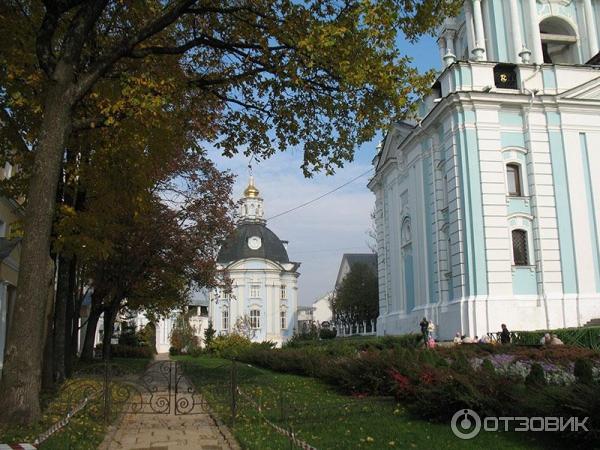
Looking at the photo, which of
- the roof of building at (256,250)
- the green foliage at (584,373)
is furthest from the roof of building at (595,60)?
the roof of building at (256,250)

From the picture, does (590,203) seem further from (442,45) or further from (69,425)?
(69,425)

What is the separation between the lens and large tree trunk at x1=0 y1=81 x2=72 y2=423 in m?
8.38

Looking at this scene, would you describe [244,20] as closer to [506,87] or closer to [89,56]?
[89,56]

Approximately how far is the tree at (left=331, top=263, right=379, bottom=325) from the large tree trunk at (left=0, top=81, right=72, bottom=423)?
5341 cm

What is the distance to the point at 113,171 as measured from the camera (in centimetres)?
1269

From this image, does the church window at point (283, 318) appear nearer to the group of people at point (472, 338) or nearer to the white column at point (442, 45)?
the white column at point (442, 45)

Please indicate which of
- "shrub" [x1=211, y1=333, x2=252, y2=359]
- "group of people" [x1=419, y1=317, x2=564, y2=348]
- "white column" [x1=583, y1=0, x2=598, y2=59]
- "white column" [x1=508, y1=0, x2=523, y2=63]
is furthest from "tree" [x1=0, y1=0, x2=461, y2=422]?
"shrub" [x1=211, y1=333, x2=252, y2=359]

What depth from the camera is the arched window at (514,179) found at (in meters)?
26.2

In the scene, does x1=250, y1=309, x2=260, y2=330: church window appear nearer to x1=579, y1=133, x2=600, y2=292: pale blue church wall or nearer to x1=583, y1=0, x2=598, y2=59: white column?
x1=583, y1=0, x2=598, y2=59: white column

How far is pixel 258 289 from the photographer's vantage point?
253 ft

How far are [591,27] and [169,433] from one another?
30.3m

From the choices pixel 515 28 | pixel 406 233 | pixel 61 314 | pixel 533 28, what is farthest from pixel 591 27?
pixel 61 314

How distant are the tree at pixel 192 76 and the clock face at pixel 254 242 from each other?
65.3 m

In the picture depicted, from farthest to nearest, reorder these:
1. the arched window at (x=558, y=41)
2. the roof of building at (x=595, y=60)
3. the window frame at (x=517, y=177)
→ the arched window at (x=558, y=41)
the roof of building at (x=595, y=60)
the window frame at (x=517, y=177)
